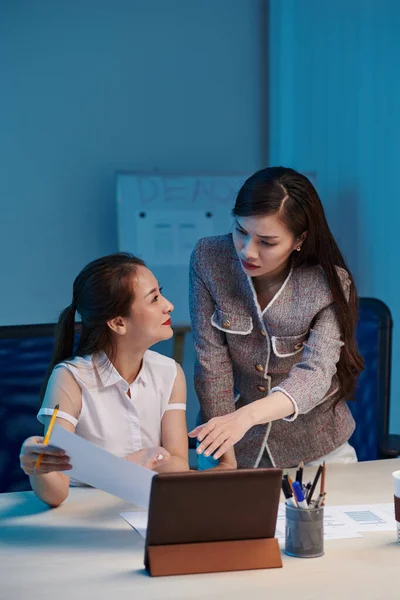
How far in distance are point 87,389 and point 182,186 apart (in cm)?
228

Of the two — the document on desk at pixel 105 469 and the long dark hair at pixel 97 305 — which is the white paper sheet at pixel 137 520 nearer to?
the document on desk at pixel 105 469

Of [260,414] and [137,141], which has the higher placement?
[137,141]

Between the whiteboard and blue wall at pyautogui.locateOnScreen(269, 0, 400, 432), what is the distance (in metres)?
0.41

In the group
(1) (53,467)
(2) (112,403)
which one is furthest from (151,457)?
(2) (112,403)

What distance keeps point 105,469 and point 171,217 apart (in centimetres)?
273

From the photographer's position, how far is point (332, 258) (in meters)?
1.96

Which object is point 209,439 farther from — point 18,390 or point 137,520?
point 18,390

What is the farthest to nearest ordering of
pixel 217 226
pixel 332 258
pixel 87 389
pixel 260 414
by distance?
pixel 217 226, pixel 332 258, pixel 87 389, pixel 260 414

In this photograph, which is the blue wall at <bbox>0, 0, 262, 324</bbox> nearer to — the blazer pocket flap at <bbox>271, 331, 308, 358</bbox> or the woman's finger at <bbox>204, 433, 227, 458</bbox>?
the blazer pocket flap at <bbox>271, 331, 308, 358</bbox>

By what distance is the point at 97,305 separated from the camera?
188cm

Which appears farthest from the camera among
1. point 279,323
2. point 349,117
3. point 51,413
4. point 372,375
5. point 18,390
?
point 349,117

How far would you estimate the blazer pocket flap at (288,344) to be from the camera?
196 centimetres

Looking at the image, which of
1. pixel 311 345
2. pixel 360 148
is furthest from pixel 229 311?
pixel 360 148

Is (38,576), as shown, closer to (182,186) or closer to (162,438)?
(162,438)
